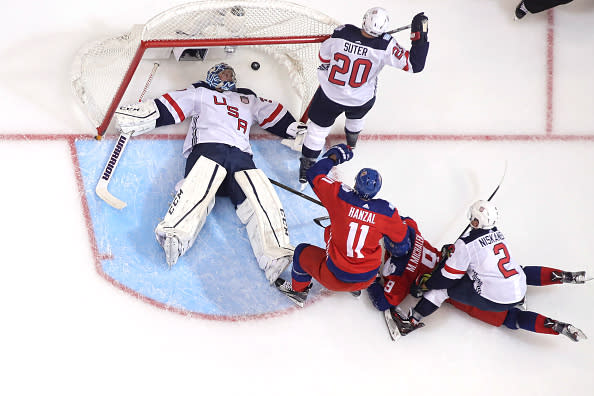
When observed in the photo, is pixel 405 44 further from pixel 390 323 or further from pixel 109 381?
pixel 109 381

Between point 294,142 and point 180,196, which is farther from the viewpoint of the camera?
point 294,142

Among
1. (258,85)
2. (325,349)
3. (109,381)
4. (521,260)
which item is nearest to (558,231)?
(521,260)

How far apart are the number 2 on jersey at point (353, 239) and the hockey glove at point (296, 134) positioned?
92 centimetres

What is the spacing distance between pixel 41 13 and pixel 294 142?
5.43 feet

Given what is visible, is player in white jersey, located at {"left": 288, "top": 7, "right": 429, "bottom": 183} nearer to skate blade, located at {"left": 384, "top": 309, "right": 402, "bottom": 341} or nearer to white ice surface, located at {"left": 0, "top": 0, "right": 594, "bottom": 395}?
white ice surface, located at {"left": 0, "top": 0, "right": 594, "bottom": 395}

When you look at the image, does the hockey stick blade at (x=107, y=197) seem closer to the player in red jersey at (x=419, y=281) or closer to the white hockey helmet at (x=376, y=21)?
the player in red jersey at (x=419, y=281)

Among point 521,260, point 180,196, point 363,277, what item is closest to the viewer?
point 363,277

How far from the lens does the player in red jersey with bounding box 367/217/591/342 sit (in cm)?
402

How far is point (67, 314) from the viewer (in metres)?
3.92

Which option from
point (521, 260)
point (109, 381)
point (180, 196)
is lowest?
point (109, 381)

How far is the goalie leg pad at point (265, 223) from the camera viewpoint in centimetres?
404

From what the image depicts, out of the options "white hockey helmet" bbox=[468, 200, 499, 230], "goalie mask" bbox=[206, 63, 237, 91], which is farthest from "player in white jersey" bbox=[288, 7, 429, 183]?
"white hockey helmet" bbox=[468, 200, 499, 230]

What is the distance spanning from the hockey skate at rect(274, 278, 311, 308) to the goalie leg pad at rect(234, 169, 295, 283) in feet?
0.14

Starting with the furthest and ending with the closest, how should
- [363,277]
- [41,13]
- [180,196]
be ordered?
[41,13] < [180,196] < [363,277]
